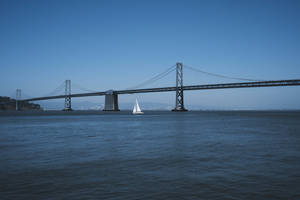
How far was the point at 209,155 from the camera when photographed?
8.73m

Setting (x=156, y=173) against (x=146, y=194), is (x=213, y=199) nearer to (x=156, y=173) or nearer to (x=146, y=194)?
(x=146, y=194)

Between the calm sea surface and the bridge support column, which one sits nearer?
the calm sea surface

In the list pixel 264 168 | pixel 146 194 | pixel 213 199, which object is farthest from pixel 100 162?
pixel 264 168

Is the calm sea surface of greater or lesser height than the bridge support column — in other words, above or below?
below

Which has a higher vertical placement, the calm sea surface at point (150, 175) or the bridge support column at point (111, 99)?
the bridge support column at point (111, 99)

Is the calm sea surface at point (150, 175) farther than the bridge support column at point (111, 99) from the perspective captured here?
No

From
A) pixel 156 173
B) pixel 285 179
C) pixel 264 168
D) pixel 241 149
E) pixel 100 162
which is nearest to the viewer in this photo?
pixel 285 179

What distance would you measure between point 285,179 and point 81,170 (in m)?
4.89

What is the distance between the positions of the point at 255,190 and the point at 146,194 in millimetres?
2119

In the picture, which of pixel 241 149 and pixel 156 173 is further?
pixel 241 149

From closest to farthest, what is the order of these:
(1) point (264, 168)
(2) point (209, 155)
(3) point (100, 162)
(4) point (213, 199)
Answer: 1. (4) point (213, 199)
2. (1) point (264, 168)
3. (3) point (100, 162)
4. (2) point (209, 155)

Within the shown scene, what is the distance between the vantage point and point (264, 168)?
22.2 ft

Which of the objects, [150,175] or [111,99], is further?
[111,99]

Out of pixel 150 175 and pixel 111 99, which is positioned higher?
pixel 111 99
